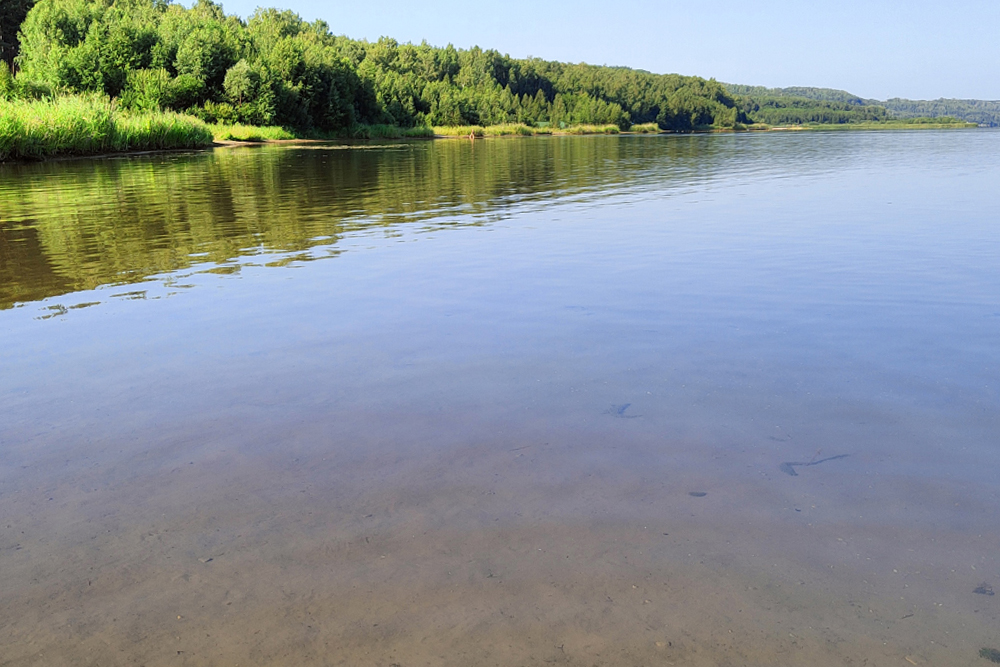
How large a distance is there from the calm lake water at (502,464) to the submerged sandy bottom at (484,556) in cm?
1

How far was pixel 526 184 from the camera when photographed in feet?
81.7

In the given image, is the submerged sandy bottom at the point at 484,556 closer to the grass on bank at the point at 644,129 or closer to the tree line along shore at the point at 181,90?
the tree line along shore at the point at 181,90

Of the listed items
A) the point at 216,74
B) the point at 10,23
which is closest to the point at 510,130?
the point at 216,74

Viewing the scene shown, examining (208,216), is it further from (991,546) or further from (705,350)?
(991,546)

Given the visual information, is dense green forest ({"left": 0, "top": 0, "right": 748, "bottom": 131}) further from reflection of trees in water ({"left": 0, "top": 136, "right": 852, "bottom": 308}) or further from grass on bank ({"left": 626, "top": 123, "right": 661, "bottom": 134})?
reflection of trees in water ({"left": 0, "top": 136, "right": 852, "bottom": 308})

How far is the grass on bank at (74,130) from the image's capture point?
32.7 m

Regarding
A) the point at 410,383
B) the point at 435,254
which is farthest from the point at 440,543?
the point at 435,254

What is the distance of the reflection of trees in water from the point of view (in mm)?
11047


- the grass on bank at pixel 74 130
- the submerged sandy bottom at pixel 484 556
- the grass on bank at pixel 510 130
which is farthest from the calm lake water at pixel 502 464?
the grass on bank at pixel 510 130

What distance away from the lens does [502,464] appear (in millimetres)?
4039

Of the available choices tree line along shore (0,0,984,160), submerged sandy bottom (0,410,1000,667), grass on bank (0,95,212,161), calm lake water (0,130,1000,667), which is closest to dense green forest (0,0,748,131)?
tree line along shore (0,0,984,160)

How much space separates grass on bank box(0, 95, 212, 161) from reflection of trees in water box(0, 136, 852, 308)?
136 centimetres

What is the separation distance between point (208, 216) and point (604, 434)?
13.9m

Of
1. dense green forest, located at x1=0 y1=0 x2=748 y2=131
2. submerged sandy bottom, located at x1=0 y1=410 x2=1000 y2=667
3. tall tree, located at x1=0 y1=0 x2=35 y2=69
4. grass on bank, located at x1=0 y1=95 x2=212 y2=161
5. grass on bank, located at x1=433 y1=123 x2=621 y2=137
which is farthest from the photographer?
grass on bank, located at x1=433 y1=123 x2=621 y2=137
